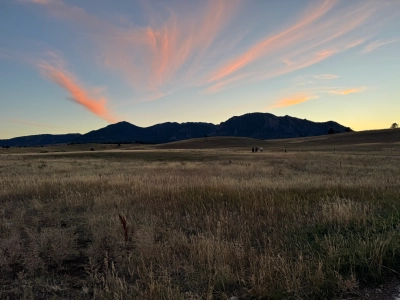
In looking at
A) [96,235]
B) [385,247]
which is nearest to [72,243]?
[96,235]

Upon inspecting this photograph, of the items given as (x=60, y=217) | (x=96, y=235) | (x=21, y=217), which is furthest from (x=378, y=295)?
(x=21, y=217)

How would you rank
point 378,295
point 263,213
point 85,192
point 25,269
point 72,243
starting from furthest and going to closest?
point 85,192, point 263,213, point 72,243, point 25,269, point 378,295

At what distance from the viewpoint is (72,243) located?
20.7ft

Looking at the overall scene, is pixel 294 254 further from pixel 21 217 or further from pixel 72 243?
pixel 21 217

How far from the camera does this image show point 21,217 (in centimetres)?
833

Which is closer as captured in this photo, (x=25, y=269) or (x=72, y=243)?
(x=25, y=269)

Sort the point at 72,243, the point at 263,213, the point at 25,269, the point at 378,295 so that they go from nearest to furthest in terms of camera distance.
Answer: the point at 378,295 < the point at 25,269 < the point at 72,243 < the point at 263,213

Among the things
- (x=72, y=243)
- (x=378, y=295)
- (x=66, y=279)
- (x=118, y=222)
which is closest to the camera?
(x=378, y=295)

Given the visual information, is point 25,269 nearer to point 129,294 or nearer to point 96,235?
point 96,235

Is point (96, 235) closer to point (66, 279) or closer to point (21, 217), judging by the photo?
point (66, 279)

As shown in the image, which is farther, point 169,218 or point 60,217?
point 60,217

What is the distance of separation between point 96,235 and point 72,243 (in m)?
0.53

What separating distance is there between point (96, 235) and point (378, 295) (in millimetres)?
5484

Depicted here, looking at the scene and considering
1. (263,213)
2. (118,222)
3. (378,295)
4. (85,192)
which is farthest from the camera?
(85,192)
